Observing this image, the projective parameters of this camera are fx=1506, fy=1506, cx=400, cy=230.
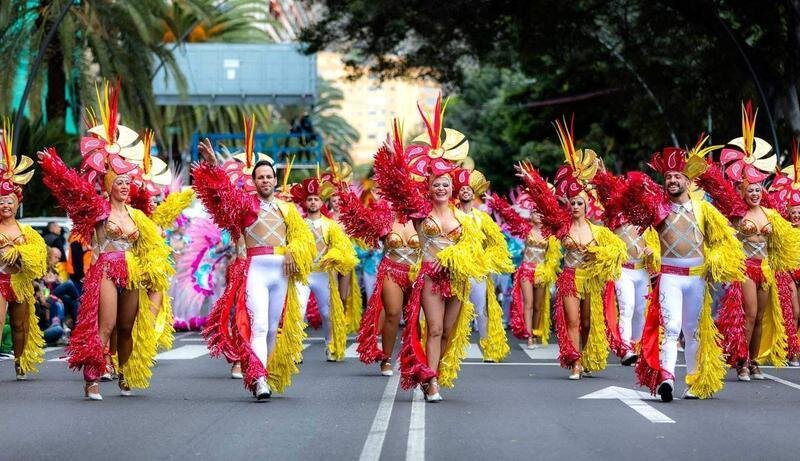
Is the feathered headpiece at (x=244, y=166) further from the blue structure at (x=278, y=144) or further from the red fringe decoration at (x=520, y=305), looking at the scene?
the blue structure at (x=278, y=144)

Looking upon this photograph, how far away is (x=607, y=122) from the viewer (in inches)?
1781

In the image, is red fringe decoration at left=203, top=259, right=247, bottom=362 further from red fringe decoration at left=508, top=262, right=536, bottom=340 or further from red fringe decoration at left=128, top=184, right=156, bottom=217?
red fringe decoration at left=508, top=262, right=536, bottom=340

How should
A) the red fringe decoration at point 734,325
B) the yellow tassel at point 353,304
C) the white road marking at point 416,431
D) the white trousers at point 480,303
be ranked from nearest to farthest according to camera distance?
the white road marking at point 416,431 < the red fringe decoration at point 734,325 < the white trousers at point 480,303 < the yellow tassel at point 353,304

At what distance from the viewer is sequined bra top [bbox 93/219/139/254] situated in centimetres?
1223

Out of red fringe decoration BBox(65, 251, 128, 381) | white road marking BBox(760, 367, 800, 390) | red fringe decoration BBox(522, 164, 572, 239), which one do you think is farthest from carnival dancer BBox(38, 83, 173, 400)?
white road marking BBox(760, 367, 800, 390)

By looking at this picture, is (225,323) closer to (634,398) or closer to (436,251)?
(436,251)

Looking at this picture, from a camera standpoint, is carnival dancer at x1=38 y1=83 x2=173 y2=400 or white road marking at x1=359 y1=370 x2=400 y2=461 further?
carnival dancer at x1=38 y1=83 x2=173 y2=400

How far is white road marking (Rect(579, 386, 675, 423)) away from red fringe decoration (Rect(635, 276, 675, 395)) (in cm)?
20

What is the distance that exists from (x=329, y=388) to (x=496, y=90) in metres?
58.3

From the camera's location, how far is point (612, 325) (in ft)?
51.3

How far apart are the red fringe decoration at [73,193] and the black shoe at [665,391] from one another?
15.3 ft

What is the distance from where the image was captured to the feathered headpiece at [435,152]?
39.2ft

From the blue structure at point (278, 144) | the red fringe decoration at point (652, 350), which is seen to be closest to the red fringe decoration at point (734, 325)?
the red fringe decoration at point (652, 350)

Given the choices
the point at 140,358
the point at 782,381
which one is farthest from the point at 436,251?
the point at 782,381
